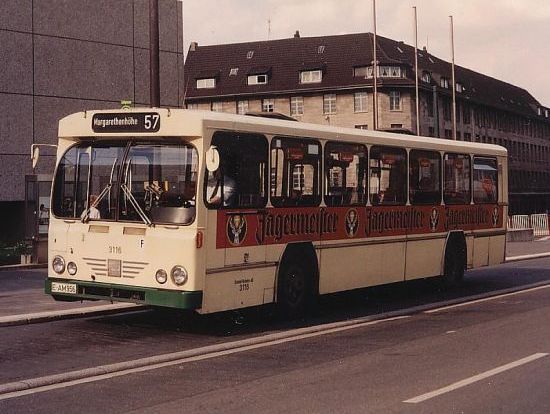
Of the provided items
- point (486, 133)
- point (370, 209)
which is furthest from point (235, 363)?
point (486, 133)

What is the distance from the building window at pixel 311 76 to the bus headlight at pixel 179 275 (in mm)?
72709

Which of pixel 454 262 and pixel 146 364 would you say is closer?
pixel 146 364

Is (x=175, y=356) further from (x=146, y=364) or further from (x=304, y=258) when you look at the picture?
(x=304, y=258)

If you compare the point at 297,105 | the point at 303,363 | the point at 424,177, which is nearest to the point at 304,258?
the point at 303,363

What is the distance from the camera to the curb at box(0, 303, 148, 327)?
13.0 meters

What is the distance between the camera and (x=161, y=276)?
11.7 m

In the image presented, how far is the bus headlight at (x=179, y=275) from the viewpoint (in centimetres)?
1158

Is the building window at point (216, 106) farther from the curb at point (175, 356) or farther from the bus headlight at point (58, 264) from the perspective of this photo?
the bus headlight at point (58, 264)

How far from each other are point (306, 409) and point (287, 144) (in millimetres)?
6379

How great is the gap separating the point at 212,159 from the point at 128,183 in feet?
4.46

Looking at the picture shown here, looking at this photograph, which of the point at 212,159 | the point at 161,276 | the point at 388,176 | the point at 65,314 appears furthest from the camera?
the point at 388,176

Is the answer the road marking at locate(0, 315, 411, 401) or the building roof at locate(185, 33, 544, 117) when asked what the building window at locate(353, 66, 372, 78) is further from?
the road marking at locate(0, 315, 411, 401)

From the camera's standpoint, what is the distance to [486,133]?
325 feet

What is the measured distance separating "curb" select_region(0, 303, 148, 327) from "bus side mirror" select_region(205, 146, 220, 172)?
3748mm
